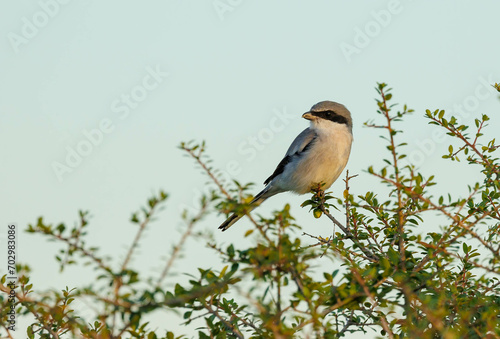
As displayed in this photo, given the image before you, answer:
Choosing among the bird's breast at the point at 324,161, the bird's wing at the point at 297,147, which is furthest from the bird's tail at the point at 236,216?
the bird's breast at the point at 324,161

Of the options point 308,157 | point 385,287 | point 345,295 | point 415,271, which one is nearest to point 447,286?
point 415,271

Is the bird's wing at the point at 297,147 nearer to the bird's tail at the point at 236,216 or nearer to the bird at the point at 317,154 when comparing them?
the bird at the point at 317,154

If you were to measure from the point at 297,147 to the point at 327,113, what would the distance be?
605 mm

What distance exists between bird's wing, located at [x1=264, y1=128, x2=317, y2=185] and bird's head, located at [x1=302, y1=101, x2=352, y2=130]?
0.20 meters

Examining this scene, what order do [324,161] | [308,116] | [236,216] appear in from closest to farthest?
1. [236,216]
2. [324,161]
3. [308,116]

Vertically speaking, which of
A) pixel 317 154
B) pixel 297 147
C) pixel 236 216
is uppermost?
pixel 297 147

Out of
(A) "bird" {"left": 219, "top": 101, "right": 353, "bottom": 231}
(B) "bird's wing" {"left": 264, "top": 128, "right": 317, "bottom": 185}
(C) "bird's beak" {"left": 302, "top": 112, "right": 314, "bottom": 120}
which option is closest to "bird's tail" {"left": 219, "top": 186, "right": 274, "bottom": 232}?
(A) "bird" {"left": 219, "top": 101, "right": 353, "bottom": 231}

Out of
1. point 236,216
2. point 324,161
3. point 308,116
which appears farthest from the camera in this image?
point 308,116

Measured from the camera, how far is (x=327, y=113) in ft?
26.1

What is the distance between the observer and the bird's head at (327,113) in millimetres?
7941

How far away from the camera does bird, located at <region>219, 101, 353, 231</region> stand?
761 cm

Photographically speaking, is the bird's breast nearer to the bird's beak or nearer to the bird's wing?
the bird's wing

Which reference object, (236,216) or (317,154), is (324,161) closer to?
(317,154)

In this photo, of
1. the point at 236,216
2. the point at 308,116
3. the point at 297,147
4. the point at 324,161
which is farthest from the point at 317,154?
the point at 236,216
